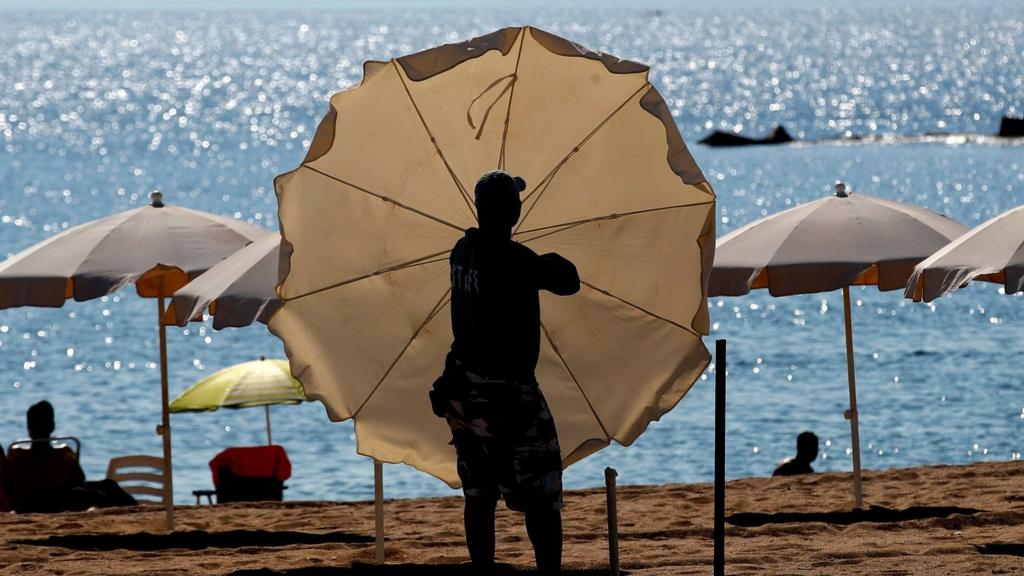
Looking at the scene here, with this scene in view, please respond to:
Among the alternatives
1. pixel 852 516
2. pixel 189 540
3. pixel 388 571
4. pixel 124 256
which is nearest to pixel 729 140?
pixel 852 516

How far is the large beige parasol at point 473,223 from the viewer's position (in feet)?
26.0

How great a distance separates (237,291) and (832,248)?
3.44m

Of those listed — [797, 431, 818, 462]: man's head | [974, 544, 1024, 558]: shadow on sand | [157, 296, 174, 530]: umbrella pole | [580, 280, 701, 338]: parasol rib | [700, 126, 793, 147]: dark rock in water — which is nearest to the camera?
[580, 280, 701, 338]: parasol rib

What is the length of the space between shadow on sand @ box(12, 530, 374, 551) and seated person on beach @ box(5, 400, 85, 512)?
1.82 metres

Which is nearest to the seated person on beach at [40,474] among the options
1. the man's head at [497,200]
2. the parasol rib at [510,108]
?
the parasol rib at [510,108]

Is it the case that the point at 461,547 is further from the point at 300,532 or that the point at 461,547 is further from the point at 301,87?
the point at 301,87

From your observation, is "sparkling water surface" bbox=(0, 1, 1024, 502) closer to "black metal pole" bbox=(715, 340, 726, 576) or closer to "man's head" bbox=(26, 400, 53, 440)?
"man's head" bbox=(26, 400, 53, 440)

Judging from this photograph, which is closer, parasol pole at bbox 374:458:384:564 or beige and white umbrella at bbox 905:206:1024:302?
beige and white umbrella at bbox 905:206:1024:302

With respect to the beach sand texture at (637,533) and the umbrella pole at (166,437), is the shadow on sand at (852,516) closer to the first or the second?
the beach sand texture at (637,533)

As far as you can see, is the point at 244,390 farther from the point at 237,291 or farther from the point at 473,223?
the point at 473,223

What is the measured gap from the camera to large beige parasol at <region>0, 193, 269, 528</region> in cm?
1080

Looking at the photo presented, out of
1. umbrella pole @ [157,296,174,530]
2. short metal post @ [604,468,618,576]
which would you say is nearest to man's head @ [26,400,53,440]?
umbrella pole @ [157,296,174,530]

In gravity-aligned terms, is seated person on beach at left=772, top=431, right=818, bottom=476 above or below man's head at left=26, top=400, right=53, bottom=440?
below

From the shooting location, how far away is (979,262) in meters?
9.22
